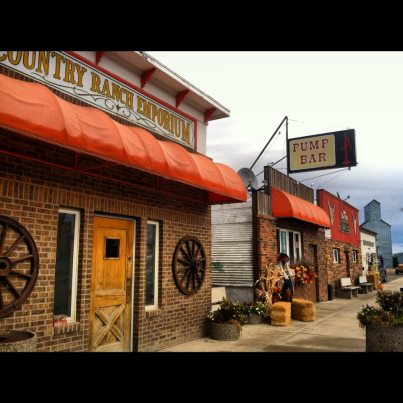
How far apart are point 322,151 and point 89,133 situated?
47.6 feet

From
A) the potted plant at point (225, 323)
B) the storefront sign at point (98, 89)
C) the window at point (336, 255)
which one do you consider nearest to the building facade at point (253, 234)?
the potted plant at point (225, 323)

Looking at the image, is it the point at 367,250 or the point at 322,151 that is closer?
the point at 322,151

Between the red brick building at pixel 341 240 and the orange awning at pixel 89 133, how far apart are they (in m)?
12.9

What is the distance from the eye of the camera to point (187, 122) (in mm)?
9242

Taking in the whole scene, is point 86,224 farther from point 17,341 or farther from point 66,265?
point 17,341

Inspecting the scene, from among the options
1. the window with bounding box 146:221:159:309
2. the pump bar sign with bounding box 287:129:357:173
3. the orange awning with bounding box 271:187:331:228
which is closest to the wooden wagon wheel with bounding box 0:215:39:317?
the window with bounding box 146:221:159:309

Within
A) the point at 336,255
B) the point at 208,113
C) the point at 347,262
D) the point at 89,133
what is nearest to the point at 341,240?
the point at 336,255

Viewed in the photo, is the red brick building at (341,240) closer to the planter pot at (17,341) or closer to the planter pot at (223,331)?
the planter pot at (223,331)

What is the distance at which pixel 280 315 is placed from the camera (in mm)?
10562

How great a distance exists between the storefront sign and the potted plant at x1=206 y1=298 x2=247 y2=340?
3.85 meters

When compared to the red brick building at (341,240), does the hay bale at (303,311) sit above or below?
below

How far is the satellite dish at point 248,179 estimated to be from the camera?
42.5 ft
